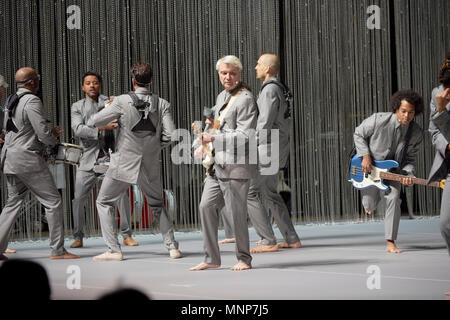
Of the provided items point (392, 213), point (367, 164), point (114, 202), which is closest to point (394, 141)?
point (367, 164)

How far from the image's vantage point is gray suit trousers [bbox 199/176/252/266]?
15.6ft

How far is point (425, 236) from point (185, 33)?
11.0 ft

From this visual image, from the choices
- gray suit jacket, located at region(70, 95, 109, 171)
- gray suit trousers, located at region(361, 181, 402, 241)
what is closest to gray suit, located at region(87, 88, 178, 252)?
gray suit jacket, located at region(70, 95, 109, 171)

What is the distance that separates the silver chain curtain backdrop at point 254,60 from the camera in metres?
7.73

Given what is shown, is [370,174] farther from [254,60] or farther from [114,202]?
[254,60]

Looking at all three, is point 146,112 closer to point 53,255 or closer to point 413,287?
point 53,255

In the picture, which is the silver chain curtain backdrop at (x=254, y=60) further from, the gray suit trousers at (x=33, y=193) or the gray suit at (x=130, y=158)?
the gray suit at (x=130, y=158)

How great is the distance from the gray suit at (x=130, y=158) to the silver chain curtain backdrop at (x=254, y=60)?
2.21 m

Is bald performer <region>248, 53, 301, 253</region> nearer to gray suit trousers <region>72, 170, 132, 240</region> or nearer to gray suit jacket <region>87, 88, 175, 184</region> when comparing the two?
gray suit jacket <region>87, 88, 175, 184</region>

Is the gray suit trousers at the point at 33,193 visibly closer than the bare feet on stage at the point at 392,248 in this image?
A: Yes

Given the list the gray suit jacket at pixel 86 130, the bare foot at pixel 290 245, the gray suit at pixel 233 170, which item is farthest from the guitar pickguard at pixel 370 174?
the gray suit jacket at pixel 86 130

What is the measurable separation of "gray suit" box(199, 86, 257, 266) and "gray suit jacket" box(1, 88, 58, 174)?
1.46 meters

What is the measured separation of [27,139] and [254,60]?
365 cm

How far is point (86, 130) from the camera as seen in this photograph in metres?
6.75
